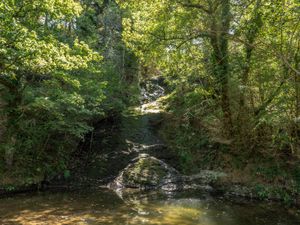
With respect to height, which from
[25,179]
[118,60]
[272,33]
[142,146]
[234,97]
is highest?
[118,60]

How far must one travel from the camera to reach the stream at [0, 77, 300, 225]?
341 inches

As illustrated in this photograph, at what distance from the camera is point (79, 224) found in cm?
816

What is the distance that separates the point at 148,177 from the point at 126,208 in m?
3.26

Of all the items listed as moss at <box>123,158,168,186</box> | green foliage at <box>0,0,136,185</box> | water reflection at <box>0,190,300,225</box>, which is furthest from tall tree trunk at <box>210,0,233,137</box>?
green foliage at <box>0,0,136,185</box>

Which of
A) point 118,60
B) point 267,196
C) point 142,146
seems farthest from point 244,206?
point 118,60

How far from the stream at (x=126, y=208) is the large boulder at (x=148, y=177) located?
1.99 ft

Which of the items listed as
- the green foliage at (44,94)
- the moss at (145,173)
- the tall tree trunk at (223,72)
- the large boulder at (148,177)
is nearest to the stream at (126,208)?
the large boulder at (148,177)

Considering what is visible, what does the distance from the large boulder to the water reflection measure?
3.33 feet

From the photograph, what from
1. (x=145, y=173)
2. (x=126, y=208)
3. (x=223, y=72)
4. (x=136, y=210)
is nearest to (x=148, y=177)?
(x=145, y=173)

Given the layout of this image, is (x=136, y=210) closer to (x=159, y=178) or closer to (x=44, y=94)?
(x=159, y=178)

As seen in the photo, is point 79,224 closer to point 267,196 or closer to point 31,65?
point 31,65

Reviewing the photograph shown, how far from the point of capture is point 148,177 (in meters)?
13.0

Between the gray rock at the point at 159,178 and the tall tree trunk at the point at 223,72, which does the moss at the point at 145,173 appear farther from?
Answer: the tall tree trunk at the point at 223,72

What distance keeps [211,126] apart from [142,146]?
3420 millimetres
